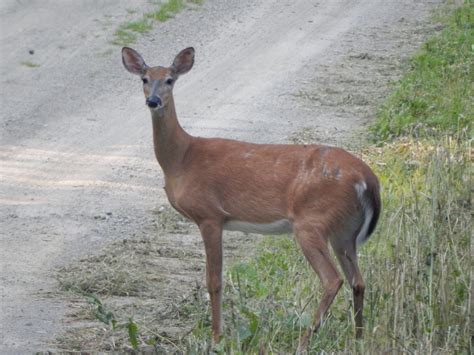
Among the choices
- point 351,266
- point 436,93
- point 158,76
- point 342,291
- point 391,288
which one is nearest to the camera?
point 391,288

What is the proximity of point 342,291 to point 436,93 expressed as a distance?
533 cm

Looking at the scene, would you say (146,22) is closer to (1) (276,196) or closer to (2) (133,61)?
(2) (133,61)

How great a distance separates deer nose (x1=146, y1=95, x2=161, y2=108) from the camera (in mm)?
7445

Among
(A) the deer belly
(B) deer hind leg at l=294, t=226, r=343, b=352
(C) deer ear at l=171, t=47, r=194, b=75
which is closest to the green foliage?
(C) deer ear at l=171, t=47, r=194, b=75

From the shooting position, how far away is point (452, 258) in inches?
272

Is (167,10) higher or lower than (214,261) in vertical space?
lower

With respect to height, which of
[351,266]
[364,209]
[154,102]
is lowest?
[351,266]

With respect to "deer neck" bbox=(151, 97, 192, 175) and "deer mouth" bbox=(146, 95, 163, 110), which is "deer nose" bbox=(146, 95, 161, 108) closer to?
"deer mouth" bbox=(146, 95, 163, 110)

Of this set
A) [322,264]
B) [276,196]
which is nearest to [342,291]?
[322,264]

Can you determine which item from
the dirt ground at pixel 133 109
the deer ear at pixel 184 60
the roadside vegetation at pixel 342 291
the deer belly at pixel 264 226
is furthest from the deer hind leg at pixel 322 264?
the deer ear at pixel 184 60

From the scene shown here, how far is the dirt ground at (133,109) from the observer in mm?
8438

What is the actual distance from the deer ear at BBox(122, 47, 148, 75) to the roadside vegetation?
1.37 metres

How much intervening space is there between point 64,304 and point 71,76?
6.25 metres

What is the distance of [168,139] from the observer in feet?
25.0
